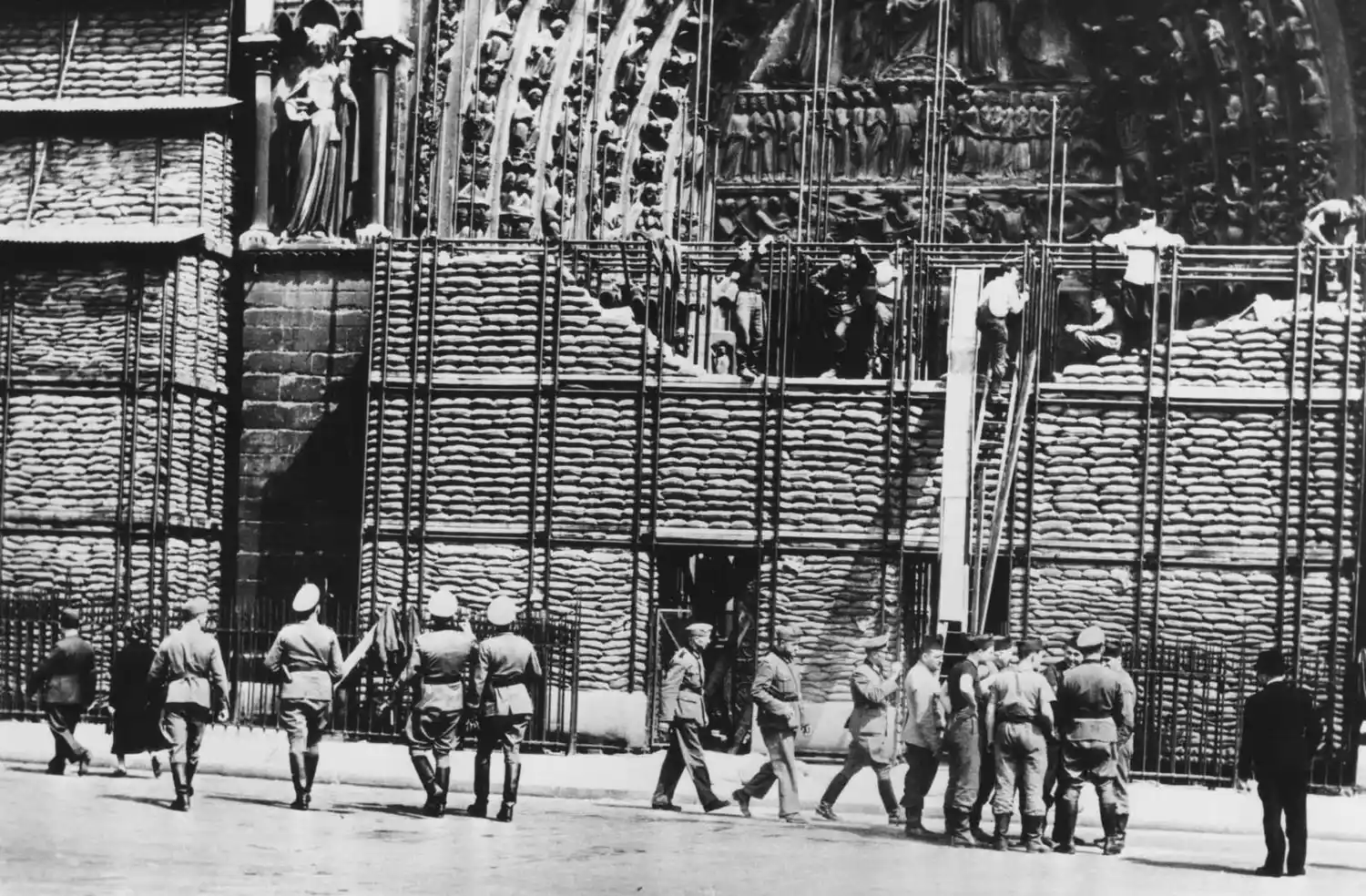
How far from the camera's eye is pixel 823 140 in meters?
25.0

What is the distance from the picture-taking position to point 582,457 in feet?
69.6

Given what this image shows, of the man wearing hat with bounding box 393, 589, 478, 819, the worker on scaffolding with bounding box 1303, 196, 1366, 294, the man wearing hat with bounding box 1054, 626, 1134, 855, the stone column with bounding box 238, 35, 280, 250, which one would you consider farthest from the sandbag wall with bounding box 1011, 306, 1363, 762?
the stone column with bounding box 238, 35, 280, 250

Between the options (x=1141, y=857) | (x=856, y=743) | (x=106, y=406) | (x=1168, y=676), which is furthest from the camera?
(x=106, y=406)

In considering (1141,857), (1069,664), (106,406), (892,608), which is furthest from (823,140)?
(1141,857)

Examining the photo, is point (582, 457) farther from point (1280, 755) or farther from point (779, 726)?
point (1280, 755)

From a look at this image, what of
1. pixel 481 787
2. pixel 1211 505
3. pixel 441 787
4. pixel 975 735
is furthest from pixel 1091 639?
pixel 1211 505

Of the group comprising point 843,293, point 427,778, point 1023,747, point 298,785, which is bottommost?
point 298,785

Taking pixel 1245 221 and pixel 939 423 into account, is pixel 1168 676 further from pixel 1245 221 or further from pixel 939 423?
pixel 1245 221

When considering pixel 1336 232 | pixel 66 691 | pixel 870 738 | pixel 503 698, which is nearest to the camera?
pixel 503 698

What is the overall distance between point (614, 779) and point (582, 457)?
4.09 metres

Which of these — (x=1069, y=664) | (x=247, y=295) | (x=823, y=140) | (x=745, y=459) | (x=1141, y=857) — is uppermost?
(x=823, y=140)

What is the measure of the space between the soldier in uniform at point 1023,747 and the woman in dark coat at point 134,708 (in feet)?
21.8

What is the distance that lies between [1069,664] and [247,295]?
11.0 meters

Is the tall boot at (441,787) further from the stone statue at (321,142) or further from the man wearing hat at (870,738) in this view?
the stone statue at (321,142)
